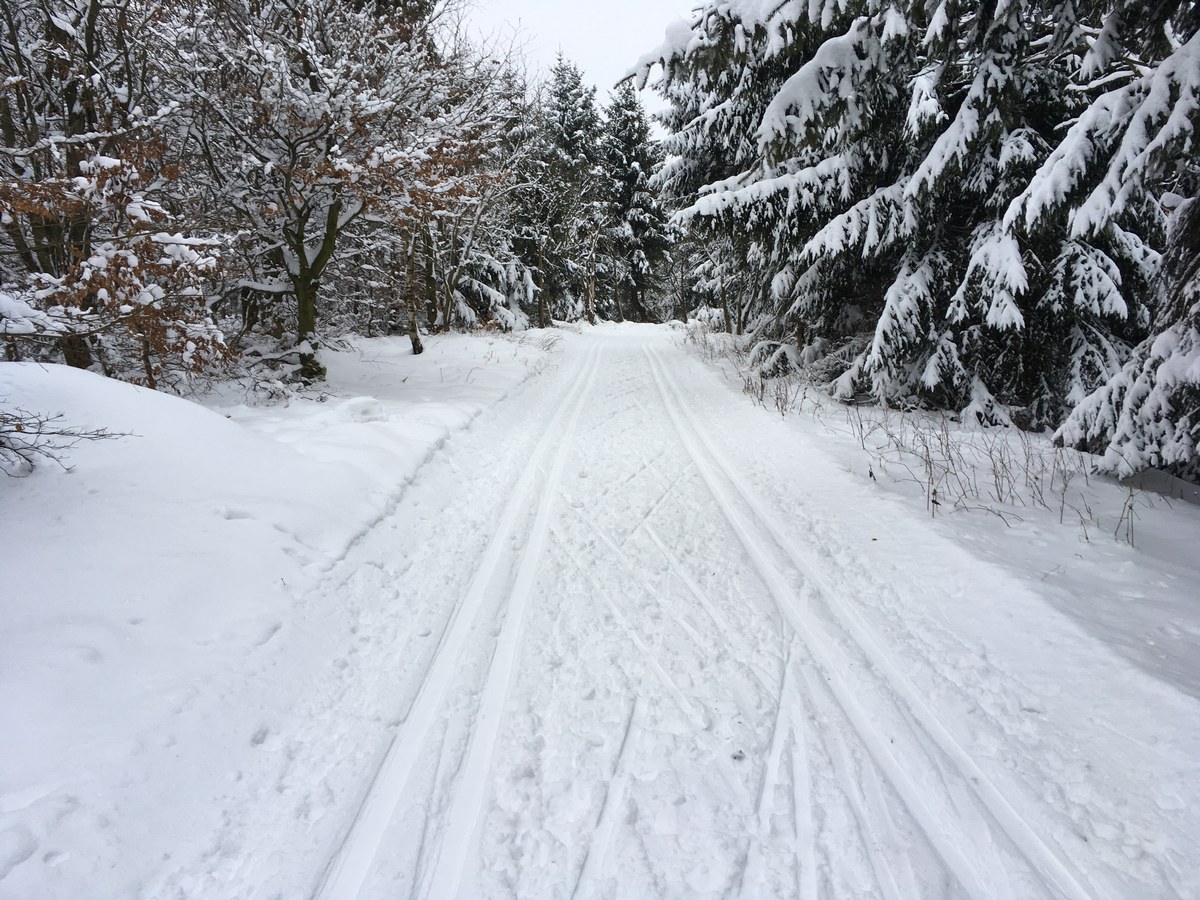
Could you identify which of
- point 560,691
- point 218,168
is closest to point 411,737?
point 560,691

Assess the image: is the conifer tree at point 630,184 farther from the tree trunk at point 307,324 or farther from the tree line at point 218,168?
the tree trunk at point 307,324

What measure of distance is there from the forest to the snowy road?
109 inches

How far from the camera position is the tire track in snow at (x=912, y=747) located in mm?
1861

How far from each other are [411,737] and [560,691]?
76 centimetres

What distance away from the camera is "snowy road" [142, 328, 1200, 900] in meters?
1.90

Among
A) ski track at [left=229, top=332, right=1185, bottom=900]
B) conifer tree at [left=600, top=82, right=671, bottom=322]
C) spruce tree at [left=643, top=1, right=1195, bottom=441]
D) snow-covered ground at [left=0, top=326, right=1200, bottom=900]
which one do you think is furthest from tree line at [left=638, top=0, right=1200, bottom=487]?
conifer tree at [left=600, top=82, right=671, bottom=322]

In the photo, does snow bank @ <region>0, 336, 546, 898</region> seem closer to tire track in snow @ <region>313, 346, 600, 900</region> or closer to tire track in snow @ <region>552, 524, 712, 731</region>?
tire track in snow @ <region>313, 346, 600, 900</region>

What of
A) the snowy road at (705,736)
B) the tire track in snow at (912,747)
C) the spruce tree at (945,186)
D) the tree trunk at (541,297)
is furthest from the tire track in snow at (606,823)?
the tree trunk at (541,297)

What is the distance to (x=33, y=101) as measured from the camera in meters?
6.24

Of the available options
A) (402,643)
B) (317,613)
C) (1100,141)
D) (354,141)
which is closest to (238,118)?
(354,141)

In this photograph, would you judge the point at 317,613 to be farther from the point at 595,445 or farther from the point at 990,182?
the point at 990,182

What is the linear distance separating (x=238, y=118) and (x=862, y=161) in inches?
385

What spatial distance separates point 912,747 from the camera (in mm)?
2367

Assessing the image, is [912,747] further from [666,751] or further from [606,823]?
[606,823]
